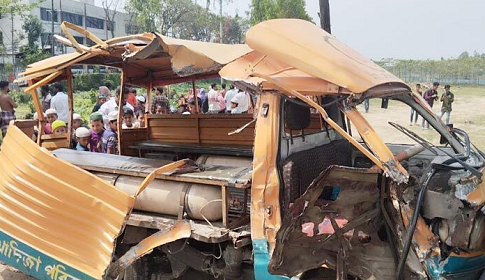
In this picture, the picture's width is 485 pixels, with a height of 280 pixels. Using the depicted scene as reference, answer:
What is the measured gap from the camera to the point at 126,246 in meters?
4.29

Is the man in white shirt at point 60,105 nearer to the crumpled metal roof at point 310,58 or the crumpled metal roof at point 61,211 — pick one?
the crumpled metal roof at point 61,211

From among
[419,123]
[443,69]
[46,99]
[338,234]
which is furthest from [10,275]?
[443,69]

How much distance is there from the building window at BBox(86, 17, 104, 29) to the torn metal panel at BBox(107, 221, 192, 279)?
53.4 m

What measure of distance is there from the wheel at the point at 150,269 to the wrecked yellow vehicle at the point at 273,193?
1cm

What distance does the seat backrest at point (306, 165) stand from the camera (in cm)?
338

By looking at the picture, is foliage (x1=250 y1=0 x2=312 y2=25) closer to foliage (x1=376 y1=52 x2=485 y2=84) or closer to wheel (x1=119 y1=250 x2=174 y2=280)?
foliage (x1=376 y1=52 x2=485 y2=84)

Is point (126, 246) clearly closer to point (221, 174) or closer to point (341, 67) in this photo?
point (221, 174)

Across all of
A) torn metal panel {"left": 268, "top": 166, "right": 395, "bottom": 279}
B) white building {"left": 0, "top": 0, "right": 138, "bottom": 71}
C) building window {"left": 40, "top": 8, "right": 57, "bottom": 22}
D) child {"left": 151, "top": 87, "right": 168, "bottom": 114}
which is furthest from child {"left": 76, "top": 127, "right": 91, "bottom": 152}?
building window {"left": 40, "top": 8, "right": 57, "bottom": 22}

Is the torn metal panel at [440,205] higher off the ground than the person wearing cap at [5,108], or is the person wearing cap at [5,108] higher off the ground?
the person wearing cap at [5,108]

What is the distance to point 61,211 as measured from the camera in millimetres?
4004

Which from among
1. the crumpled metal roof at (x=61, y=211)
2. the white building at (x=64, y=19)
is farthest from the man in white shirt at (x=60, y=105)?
the white building at (x=64, y=19)

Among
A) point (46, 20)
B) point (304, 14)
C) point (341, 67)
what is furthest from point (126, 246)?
point (46, 20)

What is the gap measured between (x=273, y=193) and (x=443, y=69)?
45662 mm

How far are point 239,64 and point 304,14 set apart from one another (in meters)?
36.1
